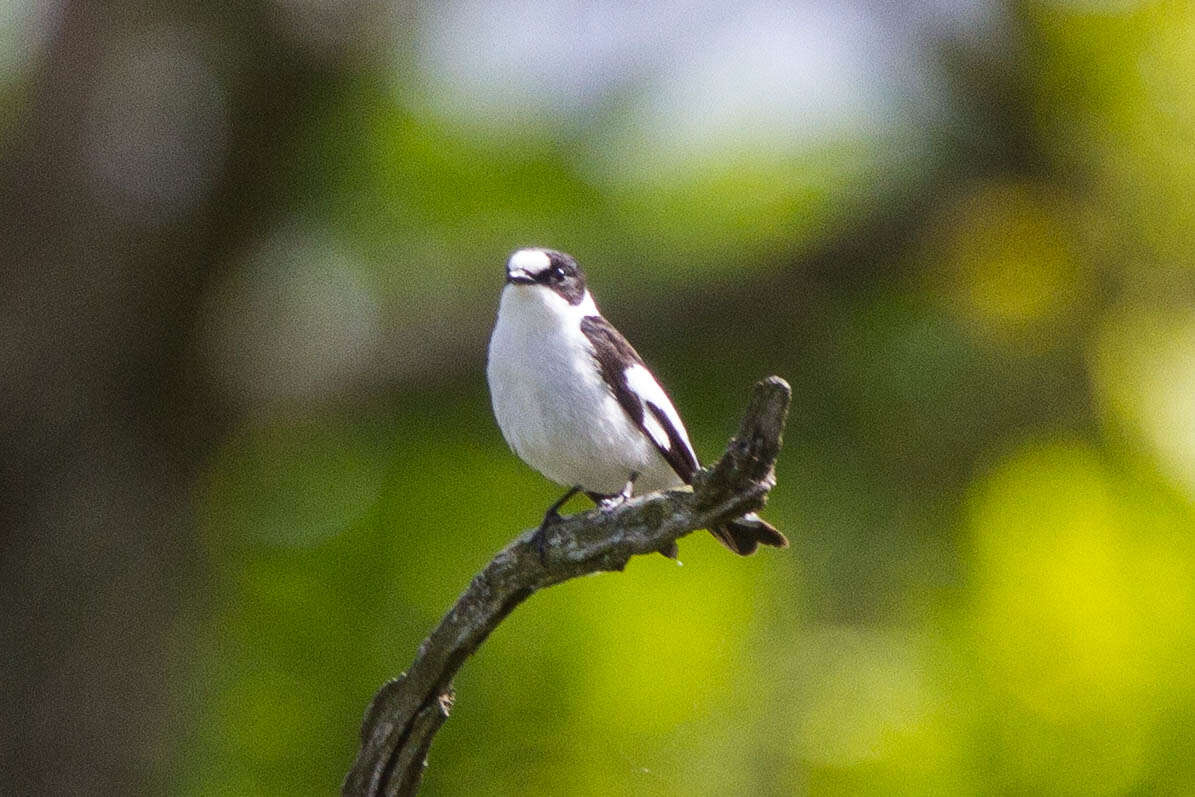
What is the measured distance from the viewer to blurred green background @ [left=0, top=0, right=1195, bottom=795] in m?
5.46

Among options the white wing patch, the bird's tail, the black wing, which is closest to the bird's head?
the black wing

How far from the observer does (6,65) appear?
8.23 metres

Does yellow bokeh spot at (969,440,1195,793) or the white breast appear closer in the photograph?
the white breast

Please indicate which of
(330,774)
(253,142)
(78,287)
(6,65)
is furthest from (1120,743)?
(6,65)

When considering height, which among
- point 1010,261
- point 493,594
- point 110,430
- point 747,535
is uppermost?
point 1010,261

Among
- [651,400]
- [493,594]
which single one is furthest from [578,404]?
[493,594]

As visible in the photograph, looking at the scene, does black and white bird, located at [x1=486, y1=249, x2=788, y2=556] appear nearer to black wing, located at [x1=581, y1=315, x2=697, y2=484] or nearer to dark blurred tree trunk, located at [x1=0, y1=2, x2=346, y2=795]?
black wing, located at [x1=581, y1=315, x2=697, y2=484]

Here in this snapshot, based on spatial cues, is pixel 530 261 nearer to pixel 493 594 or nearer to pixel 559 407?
pixel 559 407

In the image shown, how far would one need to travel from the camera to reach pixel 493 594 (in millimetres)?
2832

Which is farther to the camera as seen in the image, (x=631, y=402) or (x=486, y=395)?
(x=486, y=395)

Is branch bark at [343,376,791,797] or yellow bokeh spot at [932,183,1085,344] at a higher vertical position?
yellow bokeh spot at [932,183,1085,344]

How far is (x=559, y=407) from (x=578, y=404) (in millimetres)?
55

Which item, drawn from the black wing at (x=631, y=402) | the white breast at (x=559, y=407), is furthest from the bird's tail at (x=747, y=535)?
the white breast at (x=559, y=407)

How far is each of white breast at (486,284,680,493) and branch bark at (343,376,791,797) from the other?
0.92 m
